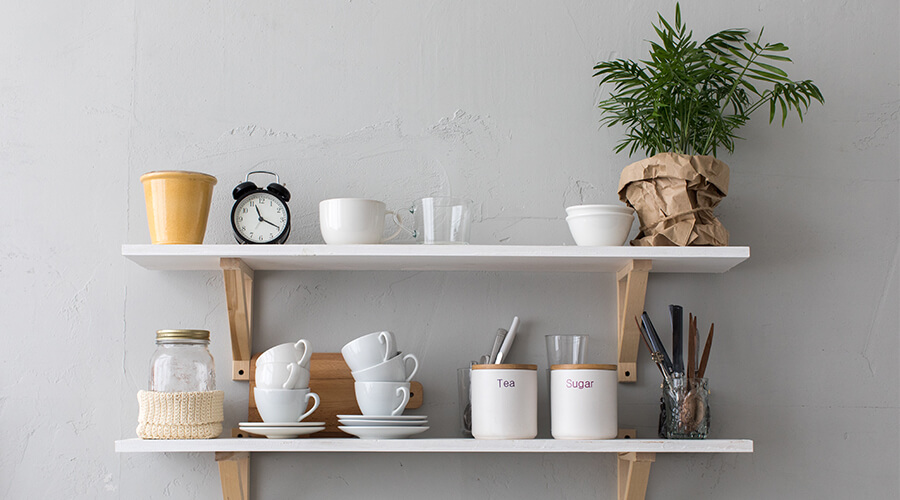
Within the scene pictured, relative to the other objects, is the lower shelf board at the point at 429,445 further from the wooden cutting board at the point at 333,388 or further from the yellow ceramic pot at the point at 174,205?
the yellow ceramic pot at the point at 174,205

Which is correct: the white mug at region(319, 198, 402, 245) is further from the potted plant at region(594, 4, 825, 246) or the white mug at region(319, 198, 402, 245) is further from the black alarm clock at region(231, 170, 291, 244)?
the potted plant at region(594, 4, 825, 246)

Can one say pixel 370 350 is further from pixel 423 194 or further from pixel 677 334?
pixel 677 334

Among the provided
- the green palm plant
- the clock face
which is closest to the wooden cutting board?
the clock face

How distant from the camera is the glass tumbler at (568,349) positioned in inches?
50.4

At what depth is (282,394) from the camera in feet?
3.93

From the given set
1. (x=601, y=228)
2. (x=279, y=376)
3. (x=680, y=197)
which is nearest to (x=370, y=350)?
(x=279, y=376)

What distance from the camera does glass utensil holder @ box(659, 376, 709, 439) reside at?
48.6 inches

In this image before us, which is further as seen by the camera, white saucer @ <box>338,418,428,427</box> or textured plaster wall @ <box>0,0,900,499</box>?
textured plaster wall @ <box>0,0,900,499</box>

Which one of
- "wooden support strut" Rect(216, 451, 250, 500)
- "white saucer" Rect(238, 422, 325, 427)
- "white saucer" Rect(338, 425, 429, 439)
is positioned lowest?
"wooden support strut" Rect(216, 451, 250, 500)

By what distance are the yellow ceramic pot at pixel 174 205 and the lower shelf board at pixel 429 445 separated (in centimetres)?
31

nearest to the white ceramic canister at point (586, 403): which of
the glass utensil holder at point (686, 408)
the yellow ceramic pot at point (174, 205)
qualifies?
the glass utensil holder at point (686, 408)

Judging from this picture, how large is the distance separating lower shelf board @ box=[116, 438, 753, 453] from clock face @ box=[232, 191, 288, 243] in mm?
321

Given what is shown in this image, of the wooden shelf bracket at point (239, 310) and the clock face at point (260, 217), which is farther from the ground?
the clock face at point (260, 217)

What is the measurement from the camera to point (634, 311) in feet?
4.27
